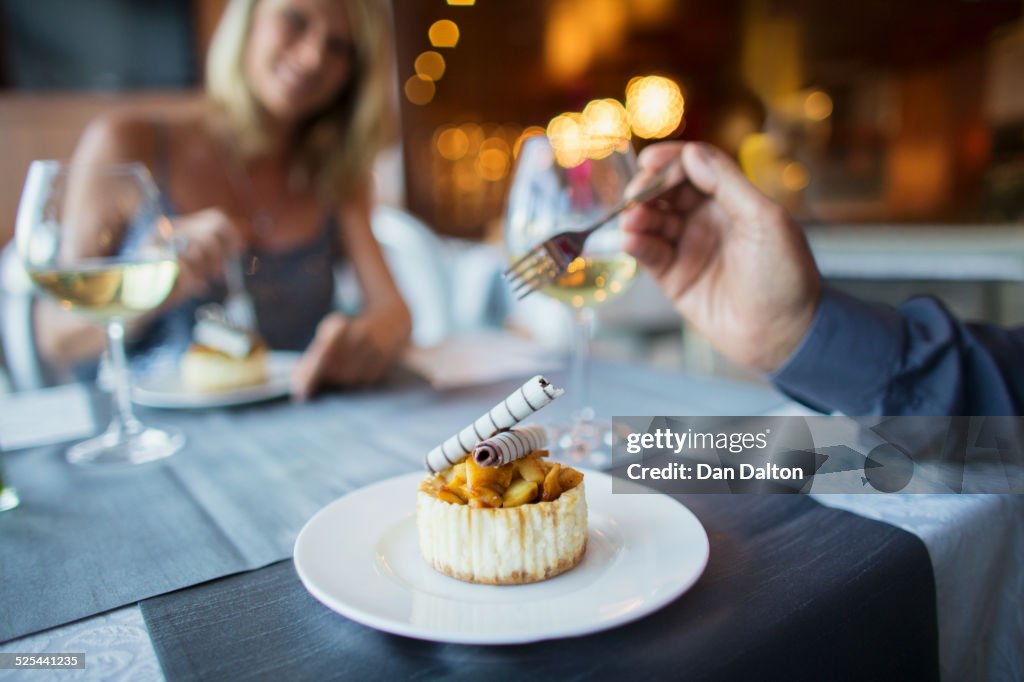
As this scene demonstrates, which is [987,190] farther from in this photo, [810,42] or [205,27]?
[205,27]

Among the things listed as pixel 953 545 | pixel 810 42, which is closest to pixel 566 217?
pixel 953 545

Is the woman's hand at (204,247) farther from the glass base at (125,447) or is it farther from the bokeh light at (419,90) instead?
the bokeh light at (419,90)

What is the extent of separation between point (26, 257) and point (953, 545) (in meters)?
0.88

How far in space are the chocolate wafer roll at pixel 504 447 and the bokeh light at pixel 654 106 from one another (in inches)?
230

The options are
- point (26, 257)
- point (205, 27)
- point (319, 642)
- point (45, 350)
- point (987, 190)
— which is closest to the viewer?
point (319, 642)

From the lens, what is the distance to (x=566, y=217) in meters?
0.77

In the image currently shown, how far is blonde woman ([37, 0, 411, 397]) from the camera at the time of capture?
1.56 meters

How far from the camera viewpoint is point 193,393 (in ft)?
3.11

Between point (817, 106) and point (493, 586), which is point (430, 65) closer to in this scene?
point (817, 106)

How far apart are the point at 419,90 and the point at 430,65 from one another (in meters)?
0.21

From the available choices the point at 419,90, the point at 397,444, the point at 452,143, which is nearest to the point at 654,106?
the point at 452,143

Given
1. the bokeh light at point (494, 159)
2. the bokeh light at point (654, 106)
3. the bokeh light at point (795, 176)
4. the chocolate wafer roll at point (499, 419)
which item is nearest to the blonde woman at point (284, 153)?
the chocolate wafer roll at point (499, 419)

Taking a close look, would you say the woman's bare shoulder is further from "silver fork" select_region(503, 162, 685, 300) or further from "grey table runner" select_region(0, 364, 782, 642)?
"silver fork" select_region(503, 162, 685, 300)

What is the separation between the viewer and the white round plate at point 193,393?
0.90 meters
